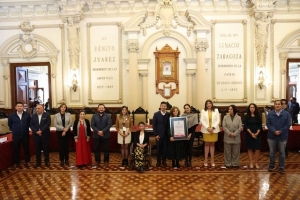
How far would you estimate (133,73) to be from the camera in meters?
8.78

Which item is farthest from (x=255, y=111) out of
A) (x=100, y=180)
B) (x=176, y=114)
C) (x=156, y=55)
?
(x=156, y=55)

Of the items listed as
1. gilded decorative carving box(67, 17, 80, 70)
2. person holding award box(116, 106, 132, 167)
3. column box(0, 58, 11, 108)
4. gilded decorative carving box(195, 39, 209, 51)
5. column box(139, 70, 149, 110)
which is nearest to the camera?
person holding award box(116, 106, 132, 167)

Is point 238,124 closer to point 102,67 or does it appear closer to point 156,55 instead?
point 156,55

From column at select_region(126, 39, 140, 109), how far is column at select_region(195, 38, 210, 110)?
2026 mm

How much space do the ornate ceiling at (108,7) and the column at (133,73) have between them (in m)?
1.15

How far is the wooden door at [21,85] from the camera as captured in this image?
955 centimetres

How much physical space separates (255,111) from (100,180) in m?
3.40

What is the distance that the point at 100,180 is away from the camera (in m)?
4.91

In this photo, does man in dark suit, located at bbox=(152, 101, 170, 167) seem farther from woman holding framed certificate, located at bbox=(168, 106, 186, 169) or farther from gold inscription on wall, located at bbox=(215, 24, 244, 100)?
gold inscription on wall, located at bbox=(215, 24, 244, 100)

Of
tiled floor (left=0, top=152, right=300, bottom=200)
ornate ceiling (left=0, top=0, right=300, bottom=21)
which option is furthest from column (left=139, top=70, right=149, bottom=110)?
tiled floor (left=0, top=152, right=300, bottom=200)

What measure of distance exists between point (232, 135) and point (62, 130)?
3.65 metres

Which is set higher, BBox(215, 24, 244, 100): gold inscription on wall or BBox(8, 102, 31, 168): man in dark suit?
BBox(215, 24, 244, 100): gold inscription on wall

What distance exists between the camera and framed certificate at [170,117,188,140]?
17.8 ft

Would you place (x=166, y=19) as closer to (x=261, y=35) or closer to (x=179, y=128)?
(x=261, y=35)
